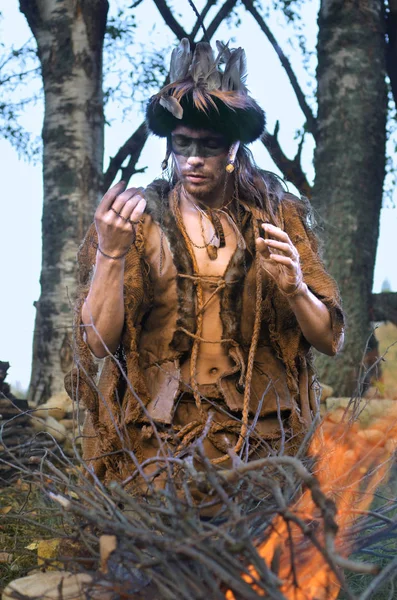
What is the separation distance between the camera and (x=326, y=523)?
2.32 m

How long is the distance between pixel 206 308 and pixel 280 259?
0.61m

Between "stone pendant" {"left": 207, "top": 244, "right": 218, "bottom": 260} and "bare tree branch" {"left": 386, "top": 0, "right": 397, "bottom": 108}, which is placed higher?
"bare tree branch" {"left": 386, "top": 0, "right": 397, "bottom": 108}

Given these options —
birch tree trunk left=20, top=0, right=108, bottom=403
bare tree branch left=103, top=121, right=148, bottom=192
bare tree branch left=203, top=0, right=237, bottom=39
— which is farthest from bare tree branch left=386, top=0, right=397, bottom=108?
birch tree trunk left=20, top=0, right=108, bottom=403

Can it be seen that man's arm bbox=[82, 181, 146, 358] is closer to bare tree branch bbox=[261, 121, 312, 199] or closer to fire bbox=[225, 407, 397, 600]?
fire bbox=[225, 407, 397, 600]

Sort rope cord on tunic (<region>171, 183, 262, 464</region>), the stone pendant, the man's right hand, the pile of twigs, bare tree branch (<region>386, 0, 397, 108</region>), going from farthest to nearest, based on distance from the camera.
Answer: bare tree branch (<region>386, 0, 397, 108</region>), the stone pendant, rope cord on tunic (<region>171, 183, 262, 464</region>), the man's right hand, the pile of twigs

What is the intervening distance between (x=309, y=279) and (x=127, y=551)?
1649mm

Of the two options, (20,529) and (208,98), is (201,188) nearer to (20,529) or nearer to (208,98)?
(208,98)

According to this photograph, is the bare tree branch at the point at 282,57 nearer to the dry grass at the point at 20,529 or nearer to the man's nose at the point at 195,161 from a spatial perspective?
the dry grass at the point at 20,529

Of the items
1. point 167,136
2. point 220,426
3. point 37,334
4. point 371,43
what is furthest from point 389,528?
point 371,43

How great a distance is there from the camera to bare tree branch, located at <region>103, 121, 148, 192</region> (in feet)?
30.8

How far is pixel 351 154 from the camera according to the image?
8.61 meters

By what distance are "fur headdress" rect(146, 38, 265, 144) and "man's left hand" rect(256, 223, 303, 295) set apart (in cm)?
59

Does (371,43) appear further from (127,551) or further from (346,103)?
(127,551)

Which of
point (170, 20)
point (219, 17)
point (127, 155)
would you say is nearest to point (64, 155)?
point (127, 155)
